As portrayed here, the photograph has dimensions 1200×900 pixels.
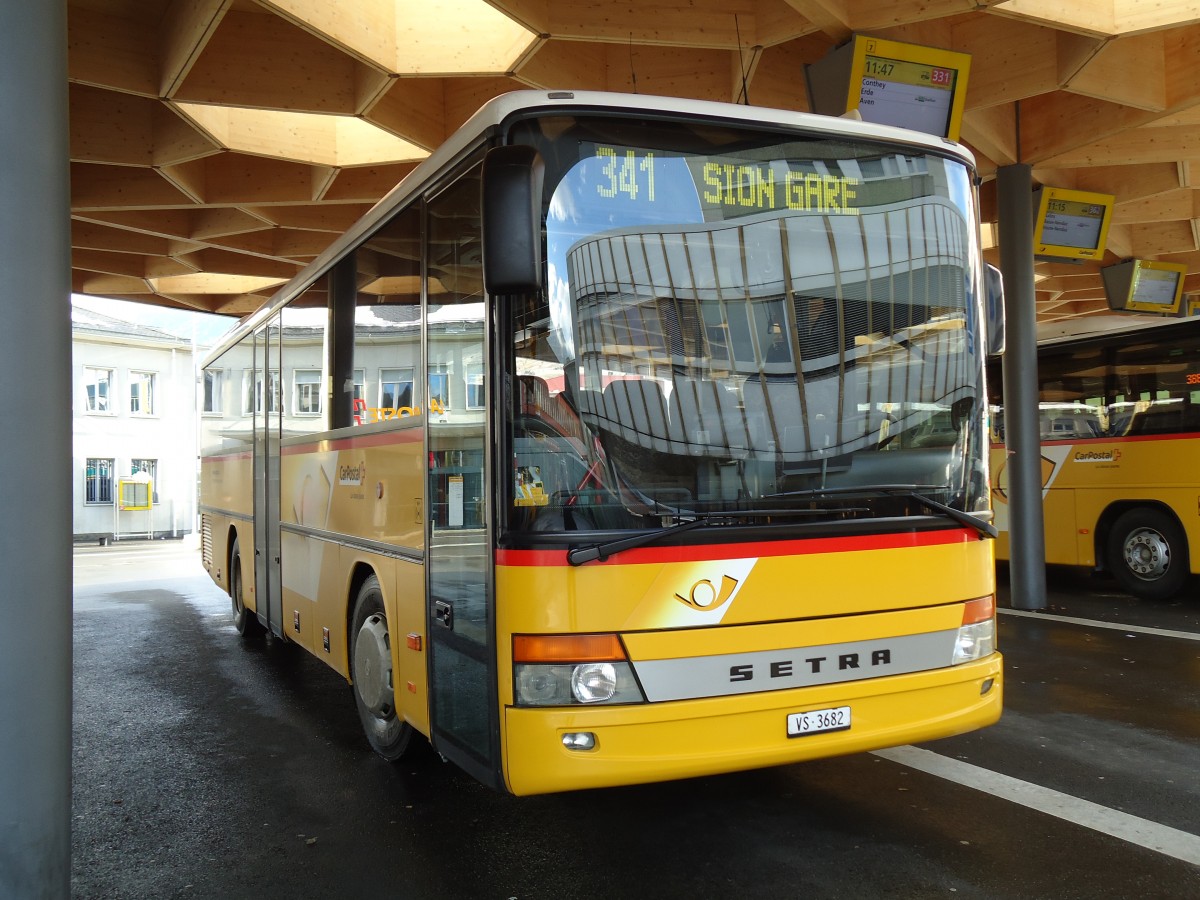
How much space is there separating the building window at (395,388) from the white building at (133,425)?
32758 mm

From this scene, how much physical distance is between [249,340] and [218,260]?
872cm

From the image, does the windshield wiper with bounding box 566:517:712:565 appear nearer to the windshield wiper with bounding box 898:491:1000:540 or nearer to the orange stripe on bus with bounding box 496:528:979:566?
the orange stripe on bus with bounding box 496:528:979:566

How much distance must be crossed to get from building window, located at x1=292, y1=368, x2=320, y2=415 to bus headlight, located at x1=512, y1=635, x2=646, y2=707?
3592mm

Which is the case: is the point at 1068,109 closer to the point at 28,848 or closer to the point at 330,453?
the point at 330,453

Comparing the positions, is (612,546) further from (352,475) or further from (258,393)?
(258,393)

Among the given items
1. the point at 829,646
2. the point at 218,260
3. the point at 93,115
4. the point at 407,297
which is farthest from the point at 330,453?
the point at 218,260

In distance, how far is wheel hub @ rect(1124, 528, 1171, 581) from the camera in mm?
11664

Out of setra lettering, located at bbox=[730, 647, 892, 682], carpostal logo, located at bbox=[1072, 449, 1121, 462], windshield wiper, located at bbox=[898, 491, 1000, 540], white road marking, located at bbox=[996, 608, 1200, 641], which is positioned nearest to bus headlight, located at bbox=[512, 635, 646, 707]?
setra lettering, located at bbox=[730, 647, 892, 682]

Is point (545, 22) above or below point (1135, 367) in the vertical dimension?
above

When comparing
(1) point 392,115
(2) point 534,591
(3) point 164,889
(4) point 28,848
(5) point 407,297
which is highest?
(1) point 392,115

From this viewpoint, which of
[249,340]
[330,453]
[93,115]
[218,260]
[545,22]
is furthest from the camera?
[218,260]

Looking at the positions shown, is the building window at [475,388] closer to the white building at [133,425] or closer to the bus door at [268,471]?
the bus door at [268,471]

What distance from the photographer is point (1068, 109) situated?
11141 millimetres

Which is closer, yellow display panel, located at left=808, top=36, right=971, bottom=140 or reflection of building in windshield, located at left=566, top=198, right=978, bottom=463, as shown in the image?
reflection of building in windshield, located at left=566, top=198, right=978, bottom=463
